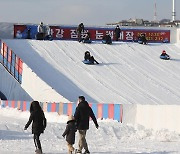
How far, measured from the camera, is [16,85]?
3275cm

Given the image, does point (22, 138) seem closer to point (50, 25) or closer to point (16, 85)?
point (16, 85)

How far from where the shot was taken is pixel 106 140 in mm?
15242

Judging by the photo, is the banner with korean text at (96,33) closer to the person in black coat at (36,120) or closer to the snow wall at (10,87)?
the snow wall at (10,87)

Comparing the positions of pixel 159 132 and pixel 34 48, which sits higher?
pixel 34 48

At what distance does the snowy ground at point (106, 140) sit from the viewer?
12891 mm

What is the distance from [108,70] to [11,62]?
18.1ft

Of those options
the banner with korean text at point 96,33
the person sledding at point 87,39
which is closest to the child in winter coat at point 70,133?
the person sledding at point 87,39

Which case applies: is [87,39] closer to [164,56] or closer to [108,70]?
[164,56]

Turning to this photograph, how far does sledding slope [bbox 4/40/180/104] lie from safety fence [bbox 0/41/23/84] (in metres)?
0.59

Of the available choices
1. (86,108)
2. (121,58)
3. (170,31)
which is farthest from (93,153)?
(170,31)

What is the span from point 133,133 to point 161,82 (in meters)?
16.1

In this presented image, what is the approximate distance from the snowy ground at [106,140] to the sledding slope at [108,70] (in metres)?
11.0

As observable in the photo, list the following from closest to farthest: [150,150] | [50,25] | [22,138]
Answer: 1. [150,150]
2. [22,138]
3. [50,25]

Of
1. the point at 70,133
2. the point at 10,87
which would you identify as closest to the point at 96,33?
the point at 10,87
